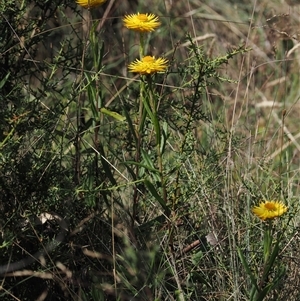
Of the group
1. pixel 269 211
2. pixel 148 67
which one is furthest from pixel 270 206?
pixel 148 67

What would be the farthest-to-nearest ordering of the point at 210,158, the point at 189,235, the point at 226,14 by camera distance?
the point at 226,14 < the point at 210,158 < the point at 189,235

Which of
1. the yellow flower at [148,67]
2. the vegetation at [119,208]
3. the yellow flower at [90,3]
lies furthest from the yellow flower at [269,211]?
the yellow flower at [90,3]

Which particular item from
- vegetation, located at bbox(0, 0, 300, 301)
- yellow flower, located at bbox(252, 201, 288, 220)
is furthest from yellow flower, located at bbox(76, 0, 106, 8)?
yellow flower, located at bbox(252, 201, 288, 220)

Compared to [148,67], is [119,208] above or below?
below

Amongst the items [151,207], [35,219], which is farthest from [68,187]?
[151,207]

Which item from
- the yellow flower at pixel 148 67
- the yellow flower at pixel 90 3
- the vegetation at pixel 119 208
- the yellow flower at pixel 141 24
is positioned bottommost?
the vegetation at pixel 119 208

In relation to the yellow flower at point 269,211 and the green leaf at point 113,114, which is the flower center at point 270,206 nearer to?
the yellow flower at point 269,211

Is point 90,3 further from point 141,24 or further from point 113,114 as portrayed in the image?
point 113,114

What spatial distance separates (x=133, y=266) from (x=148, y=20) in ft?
2.25

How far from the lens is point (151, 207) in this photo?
101 inches

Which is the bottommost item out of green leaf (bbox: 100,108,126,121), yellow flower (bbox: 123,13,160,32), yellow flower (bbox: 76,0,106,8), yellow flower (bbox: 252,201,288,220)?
yellow flower (bbox: 252,201,288,220)

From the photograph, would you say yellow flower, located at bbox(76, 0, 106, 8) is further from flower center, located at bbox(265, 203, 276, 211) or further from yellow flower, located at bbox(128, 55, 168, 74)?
flower center, located at bbox(265, 203, 276, 211)

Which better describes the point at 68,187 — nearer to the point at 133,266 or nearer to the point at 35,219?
the point at 35,219

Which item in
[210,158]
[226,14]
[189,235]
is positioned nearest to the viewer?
[189,235]
